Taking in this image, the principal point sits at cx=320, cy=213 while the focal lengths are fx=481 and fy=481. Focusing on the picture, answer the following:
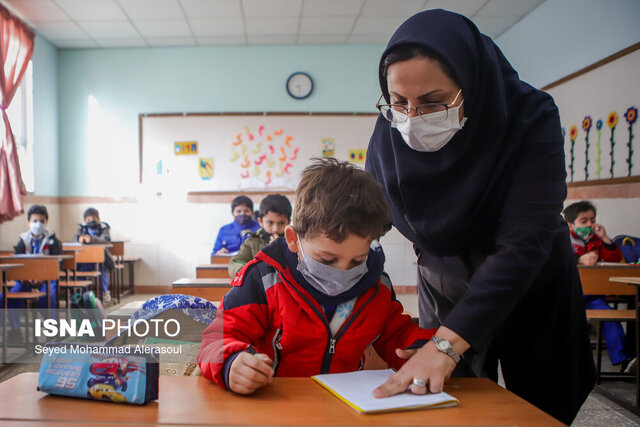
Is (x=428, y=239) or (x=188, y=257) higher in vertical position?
(x=428, y=239)

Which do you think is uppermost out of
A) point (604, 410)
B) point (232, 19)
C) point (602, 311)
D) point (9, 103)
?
point (232, 19)

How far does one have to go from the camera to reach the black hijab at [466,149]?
958 mm

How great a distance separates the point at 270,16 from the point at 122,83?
7.32ft

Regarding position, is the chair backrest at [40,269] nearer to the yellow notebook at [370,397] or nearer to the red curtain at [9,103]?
the red curtain at [9,103]

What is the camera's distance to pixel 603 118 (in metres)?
3.94

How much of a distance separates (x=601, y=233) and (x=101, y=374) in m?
3.84

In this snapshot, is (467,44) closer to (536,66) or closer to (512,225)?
(512,225)

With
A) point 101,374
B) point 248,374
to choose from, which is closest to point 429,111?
point 248,374

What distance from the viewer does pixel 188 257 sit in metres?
6.24

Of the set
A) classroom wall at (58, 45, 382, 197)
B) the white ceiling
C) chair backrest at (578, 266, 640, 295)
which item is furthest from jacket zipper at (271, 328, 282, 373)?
classroom wall at (58, 45, 382, 197)

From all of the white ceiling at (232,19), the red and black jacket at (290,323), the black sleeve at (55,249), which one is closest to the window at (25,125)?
the white ceiling at (232,19)

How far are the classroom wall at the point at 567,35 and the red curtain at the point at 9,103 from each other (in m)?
5.41

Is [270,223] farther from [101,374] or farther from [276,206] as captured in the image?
[101,374]

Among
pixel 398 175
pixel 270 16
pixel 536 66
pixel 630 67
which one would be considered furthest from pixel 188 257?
pixel 398 175
